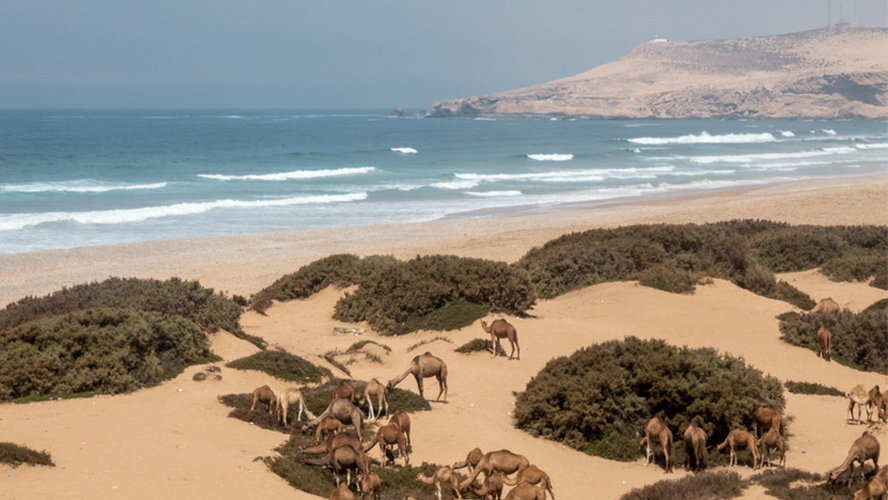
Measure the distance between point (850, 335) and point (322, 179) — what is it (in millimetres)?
48405

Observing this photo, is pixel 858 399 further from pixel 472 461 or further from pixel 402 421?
pixel 402 421

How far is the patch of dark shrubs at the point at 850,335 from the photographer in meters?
14.3

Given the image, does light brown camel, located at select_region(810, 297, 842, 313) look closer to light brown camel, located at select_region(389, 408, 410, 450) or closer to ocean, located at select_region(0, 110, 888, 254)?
light brown camel, located at select_region(389, 408, 410, 450)

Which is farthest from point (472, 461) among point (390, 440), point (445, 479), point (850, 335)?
point (850, 335)

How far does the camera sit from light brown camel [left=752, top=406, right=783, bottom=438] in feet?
31.8

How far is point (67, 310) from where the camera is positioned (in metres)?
13.5

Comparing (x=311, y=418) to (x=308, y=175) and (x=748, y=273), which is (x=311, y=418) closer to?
(x=748, y=273)

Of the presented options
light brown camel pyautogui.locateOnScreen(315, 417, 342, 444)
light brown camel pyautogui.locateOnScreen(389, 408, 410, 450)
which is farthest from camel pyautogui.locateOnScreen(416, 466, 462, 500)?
light brown camel pyautogui.locateOnScreen(315, 417, 342, 444)

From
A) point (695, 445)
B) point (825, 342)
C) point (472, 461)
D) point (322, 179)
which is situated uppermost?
point (322, 179)

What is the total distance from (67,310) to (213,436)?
587 cm

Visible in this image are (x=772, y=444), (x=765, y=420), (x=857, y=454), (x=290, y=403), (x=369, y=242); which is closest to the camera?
(x=857, y=454)

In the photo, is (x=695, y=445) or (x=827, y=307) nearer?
(x=695, y=445)

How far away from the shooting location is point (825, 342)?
46.8ft

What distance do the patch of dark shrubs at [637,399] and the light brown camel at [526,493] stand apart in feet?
10.7
